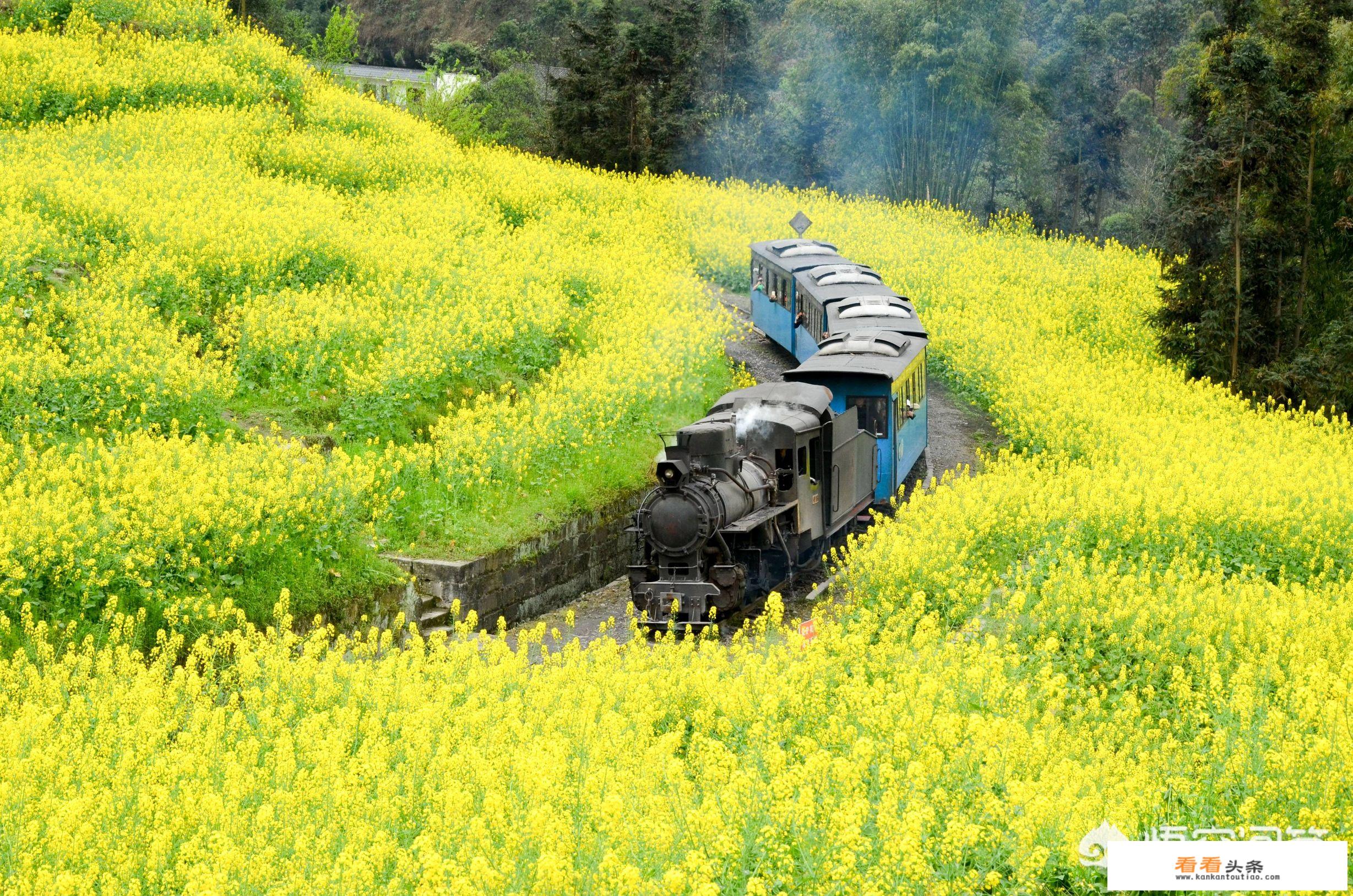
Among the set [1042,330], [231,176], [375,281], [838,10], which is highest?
[838,10]

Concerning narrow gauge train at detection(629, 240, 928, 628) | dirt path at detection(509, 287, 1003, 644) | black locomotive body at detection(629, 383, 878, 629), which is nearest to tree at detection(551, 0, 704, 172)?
dirt path at detection(509, 287, 1003, 644)

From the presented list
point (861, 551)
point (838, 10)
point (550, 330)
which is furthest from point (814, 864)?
point (838, 10)

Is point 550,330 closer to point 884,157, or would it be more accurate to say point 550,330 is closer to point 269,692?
point 269,692

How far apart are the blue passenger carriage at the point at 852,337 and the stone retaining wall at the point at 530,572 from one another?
3762 millimetres

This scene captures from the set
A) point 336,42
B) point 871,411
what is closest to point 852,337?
point 871,411

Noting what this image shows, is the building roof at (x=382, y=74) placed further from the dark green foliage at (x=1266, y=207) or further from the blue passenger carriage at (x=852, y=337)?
the dark green foliage at (x=1266, y=207)

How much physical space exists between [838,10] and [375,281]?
34.4m

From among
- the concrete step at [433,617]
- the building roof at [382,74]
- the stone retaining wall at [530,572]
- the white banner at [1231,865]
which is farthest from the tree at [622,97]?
the white banner at [1231,865]

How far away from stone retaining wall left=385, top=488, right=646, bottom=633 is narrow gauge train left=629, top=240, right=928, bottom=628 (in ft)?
2.43

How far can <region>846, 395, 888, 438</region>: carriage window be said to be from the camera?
19625mm

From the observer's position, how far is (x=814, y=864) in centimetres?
723

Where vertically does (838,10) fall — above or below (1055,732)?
above

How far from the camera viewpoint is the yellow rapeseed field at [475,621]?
775cm

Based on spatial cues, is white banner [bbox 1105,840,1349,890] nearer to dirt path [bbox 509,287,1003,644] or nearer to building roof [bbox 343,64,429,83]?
dirt path [bbox 509,287,1003,644]
